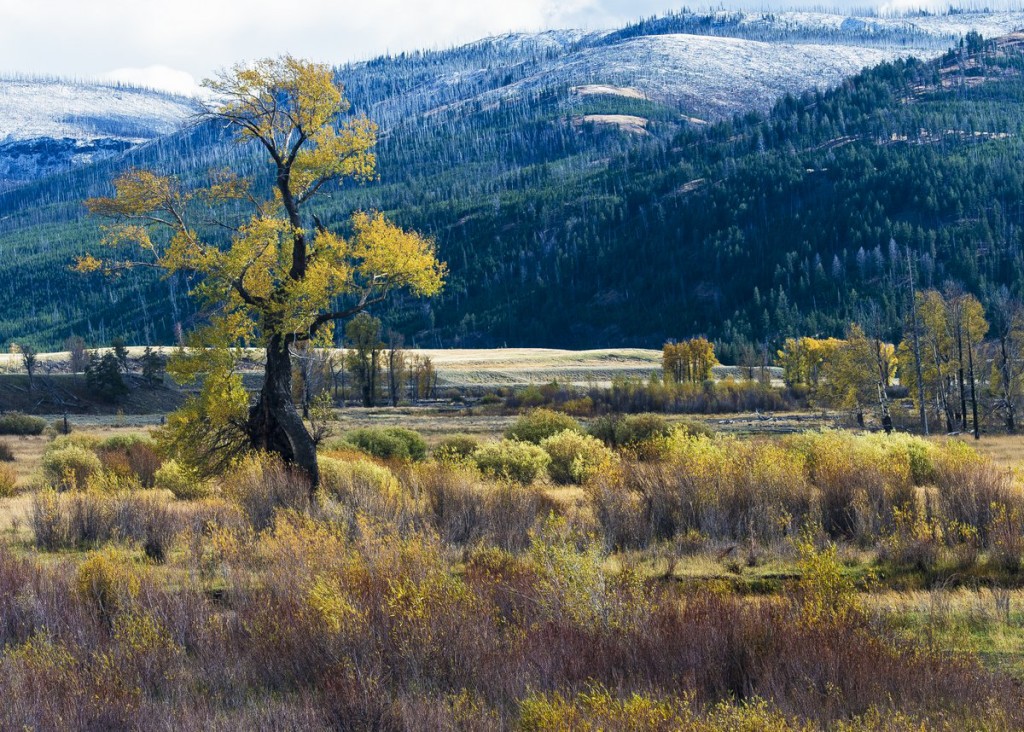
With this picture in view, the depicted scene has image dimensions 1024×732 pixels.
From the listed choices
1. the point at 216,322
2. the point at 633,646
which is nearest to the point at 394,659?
the point at 633,646

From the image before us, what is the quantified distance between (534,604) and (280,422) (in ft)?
30.3

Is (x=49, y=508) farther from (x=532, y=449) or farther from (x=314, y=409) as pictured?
(x=532, y=449)

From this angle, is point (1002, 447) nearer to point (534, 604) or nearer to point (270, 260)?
point (270, 260)

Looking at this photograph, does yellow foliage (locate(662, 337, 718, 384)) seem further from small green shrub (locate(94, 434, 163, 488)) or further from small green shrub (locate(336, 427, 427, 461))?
small green shrub (locate(94, 434, 163, 488))

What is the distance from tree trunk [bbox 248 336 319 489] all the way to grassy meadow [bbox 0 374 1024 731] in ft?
1.85

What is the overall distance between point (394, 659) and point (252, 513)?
307 inches

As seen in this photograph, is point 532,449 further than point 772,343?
No

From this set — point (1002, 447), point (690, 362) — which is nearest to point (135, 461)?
point (1002, 447)

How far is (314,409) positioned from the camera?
17328 mm

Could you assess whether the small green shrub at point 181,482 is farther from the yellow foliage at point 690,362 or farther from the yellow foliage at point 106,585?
the yellow foliage at point 690,362

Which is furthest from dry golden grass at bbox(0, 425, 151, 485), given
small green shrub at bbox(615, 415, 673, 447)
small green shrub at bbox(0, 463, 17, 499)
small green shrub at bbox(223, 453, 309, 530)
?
small green shrub at bbox(615, 415, 673, 447)

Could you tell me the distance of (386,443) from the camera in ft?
94.0

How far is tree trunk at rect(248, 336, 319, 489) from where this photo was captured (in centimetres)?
1653

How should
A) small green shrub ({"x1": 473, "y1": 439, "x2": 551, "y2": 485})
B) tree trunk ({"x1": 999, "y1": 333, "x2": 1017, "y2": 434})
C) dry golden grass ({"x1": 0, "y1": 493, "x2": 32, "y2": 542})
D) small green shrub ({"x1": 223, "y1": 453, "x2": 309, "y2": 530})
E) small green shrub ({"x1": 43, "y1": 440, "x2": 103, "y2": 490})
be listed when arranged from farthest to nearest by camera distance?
1. tree trunk ({"x1": 999, "y1": 333, "x2": 1017, "y2": 434})
2. small green shrub ({"x1": 473, "y1": 439, "x2": 551, "y2": 485})
3. small green shrub ({"x1": 43, "y1": 440, "x2": 103, "y2": 490})
4. dry golden grass ({"x1": 0, "y1": 493, "x2": 32, "y2": 542})
5. small green shrub ({"x1": 223, "y1": 453, "x2": 309, "y2": 530})
